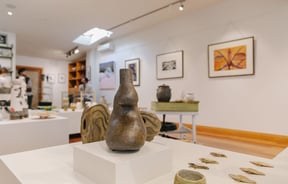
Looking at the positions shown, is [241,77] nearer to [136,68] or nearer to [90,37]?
[136,68]

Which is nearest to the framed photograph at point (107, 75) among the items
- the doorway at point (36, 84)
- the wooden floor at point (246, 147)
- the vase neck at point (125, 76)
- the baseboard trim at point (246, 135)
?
the baseboard trim at point (246, 135)

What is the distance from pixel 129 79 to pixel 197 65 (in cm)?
348

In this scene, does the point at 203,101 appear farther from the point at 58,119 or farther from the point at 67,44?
the point at 67,44

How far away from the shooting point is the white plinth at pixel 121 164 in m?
0.67

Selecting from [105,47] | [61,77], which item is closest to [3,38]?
[105,47]

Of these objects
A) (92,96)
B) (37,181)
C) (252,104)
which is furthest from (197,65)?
(37,181)

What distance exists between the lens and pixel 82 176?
80 cm

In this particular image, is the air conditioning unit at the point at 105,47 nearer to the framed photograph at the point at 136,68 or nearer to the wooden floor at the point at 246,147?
the framed photograph at the point at 136,68

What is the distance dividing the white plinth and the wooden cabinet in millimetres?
7619

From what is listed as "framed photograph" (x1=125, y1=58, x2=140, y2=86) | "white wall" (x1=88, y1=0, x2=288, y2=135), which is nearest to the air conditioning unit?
"framed photograph" (x1=125, y1=58, x2=140, y2=86)

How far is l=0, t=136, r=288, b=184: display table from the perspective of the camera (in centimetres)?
75

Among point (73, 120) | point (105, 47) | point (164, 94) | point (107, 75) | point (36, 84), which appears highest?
point (105, 47)

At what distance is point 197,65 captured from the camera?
406cm

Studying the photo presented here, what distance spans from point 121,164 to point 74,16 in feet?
13.9
